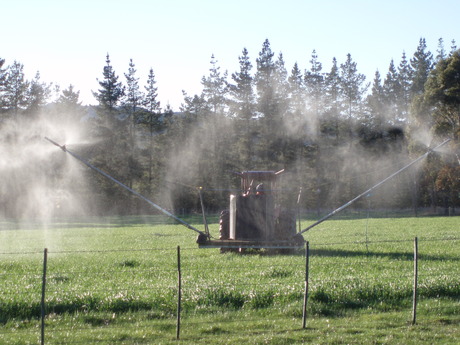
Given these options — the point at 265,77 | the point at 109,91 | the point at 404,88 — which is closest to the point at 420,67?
the point at 404,88

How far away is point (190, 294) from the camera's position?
1269 centimetres

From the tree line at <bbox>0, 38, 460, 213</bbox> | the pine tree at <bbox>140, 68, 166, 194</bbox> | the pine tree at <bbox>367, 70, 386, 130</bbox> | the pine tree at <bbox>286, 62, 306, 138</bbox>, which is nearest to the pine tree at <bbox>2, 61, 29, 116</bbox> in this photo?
the tree line at <bbox>0, 38, 460, 213</bbox>

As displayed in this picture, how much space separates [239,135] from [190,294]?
209 feet

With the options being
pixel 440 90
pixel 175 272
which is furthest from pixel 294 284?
pixel 440 90

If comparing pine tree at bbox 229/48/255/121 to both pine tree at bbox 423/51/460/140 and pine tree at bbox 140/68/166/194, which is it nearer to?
pine tree at bbox 140/68/166/194

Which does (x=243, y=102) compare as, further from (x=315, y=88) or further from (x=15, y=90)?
(x=15, y=90)

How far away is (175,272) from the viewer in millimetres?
16484

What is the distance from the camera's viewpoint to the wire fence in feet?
34.9

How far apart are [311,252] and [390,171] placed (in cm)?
5651

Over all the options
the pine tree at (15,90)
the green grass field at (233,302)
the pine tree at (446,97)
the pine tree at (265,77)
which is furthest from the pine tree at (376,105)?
the green grass field at (233,302)

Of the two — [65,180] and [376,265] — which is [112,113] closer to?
[65,180]

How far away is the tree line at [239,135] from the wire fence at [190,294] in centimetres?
5129

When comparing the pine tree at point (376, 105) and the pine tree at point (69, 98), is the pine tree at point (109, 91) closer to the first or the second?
the pine tree at point (69, 98)

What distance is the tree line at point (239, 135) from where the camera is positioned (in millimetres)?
71000
